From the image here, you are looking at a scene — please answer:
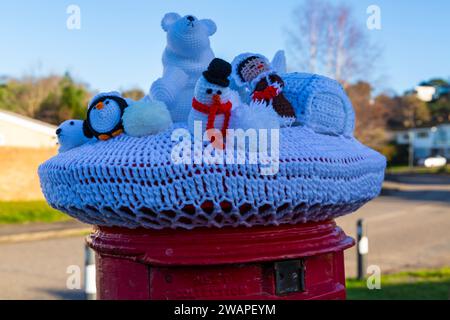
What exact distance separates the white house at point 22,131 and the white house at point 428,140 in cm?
2123

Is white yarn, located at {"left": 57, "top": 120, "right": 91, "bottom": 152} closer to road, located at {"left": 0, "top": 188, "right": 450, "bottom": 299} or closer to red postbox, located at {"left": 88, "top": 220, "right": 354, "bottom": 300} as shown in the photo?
red postbox, located at {"left": 88, "top": 220, "right": 354, "bottom": 300}

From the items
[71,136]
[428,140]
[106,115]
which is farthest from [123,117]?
[428,140]

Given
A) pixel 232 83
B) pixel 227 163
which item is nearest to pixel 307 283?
pixel 227 163

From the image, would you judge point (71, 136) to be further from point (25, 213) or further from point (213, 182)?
point (25, 213)

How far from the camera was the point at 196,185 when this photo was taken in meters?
1.19

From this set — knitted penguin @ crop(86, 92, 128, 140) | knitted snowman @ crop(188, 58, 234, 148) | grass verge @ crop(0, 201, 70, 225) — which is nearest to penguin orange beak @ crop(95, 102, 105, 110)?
knitted penguin @ crop(86, 92, 128, 140)

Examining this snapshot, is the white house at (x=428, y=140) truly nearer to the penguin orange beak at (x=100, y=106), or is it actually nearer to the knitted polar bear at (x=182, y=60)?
the knitted polar bear at (x=182, y=60)

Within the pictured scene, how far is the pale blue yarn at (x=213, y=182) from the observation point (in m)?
1.20

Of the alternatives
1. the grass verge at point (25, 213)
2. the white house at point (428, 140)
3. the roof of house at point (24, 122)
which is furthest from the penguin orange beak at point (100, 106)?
the white house at point (428, 140)

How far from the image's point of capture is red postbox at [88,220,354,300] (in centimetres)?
131

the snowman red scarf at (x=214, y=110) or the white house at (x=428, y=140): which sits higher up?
the snowman red scarf at (x=214, y=110)

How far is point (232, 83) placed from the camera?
1556 millimetres

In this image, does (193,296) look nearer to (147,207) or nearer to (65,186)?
(147,207)

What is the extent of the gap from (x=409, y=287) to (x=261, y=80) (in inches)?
170
